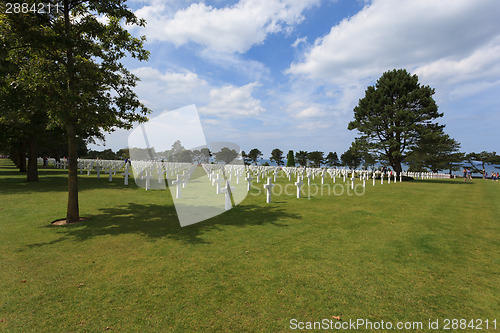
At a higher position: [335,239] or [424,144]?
[424,144]

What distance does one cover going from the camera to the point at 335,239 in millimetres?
6293

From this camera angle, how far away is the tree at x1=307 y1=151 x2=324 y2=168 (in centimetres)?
8634

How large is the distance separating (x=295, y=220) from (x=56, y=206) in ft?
32.1

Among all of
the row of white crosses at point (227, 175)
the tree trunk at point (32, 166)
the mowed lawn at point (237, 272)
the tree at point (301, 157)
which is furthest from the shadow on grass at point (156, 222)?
the tree at point (301, 157)

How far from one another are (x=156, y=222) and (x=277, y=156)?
90.7 meters

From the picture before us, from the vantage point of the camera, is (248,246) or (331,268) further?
(248,246)

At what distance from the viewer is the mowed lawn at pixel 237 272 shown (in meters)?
3.21

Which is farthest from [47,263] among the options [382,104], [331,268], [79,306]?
[382,104]

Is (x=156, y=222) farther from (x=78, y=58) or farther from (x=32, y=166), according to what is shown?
(x=32, y=166)

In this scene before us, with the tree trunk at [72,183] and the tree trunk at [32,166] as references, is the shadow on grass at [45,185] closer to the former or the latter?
the tree trunk at [32,166]

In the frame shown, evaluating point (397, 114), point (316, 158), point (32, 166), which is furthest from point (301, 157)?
point (32, 166)

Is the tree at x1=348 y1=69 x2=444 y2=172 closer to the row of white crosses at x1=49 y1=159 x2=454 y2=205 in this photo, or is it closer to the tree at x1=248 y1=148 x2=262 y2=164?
the row of white crosses at x1=49 y1=159 x2=454 y2=205

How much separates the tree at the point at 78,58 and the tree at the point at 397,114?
104ft

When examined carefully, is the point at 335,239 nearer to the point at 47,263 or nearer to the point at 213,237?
the point at 213,237
